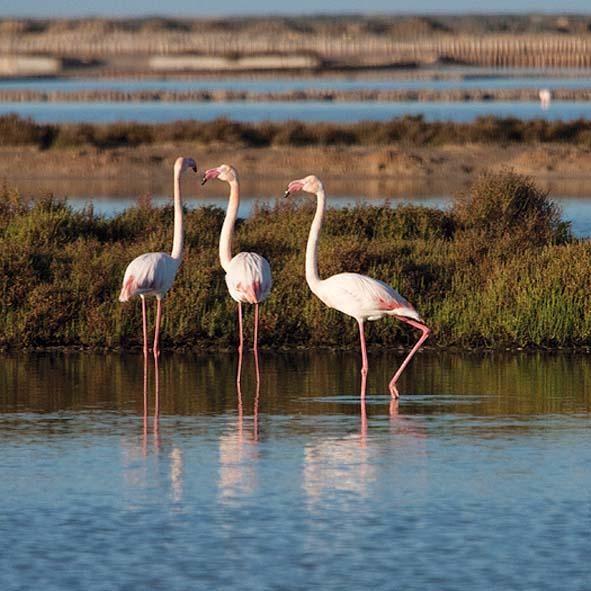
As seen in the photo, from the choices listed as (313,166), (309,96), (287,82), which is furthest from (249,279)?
(287,82)

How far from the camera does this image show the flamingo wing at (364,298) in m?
14.6

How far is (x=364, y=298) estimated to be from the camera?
14.7m

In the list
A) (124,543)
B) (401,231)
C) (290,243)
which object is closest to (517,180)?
(401,231)

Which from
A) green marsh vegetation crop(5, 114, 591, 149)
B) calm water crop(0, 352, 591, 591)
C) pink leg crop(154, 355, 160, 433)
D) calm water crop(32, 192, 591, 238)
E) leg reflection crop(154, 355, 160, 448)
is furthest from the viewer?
green marsh vegetation crop(5, 114, 591, 149)

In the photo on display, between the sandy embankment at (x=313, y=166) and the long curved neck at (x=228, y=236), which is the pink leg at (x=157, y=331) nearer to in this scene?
the long curved neck at (x=228, y=236)

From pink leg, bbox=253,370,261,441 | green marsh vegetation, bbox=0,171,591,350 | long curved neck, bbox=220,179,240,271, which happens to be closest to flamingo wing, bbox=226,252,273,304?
long curved neck, bbox=220,179,240,271

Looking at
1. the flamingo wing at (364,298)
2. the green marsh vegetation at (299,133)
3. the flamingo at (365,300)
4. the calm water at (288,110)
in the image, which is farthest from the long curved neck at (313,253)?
the calm water at (288,110)

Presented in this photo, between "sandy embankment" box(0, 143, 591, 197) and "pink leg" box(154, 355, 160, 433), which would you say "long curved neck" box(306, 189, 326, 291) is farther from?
"sandy embankment" box(0, 143, 591, 197)

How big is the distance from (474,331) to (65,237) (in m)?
5.69

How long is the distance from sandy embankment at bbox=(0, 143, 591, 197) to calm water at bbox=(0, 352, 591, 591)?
25.4m

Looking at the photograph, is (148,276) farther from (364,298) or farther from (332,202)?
(332,202)

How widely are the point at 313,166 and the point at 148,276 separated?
108 feet

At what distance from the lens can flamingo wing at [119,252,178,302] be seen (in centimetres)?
1594

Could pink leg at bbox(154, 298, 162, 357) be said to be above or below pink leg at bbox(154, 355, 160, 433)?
above
